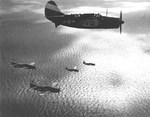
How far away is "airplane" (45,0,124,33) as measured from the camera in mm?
40438

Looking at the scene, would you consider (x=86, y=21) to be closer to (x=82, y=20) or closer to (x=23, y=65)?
(x=82, y=20)

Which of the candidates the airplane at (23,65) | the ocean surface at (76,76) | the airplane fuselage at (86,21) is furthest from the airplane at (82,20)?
the airplane at (23,65)

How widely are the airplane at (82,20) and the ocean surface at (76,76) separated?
A: 64.5 meters

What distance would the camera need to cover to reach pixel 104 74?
5517 inches

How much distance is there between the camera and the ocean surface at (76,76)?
10544 centimetres

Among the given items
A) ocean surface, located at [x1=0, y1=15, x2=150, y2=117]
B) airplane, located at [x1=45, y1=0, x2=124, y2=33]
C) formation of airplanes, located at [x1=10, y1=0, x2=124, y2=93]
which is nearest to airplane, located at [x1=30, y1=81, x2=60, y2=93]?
ocean surface, located at [x1=0, y1=15, x2=150, y2=117]

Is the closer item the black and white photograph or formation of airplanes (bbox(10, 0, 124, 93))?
formation of airplanes (bbox(10, 0, 124, 93))

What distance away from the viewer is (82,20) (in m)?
40.3

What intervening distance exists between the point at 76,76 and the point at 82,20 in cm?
9816

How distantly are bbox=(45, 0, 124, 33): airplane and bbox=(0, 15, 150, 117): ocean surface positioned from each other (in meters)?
64.5

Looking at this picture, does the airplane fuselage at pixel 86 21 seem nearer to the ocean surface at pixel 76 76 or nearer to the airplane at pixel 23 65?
the ocean surface at pixel 76 76

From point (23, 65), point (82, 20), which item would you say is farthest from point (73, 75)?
point (82, 20)

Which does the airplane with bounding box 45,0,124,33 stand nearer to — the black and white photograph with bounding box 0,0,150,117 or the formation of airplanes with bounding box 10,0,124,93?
the formation of airplanes with bounding box 10,0,124,93

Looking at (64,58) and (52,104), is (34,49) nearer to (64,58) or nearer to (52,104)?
(64,58)
